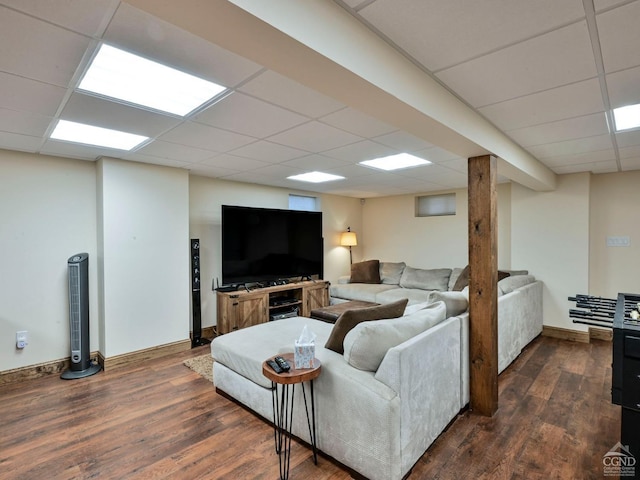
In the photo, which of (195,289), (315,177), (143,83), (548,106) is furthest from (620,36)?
Answer: (195,289)

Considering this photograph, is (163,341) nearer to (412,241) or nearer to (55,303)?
(55,303)

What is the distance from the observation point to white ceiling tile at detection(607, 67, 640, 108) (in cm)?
175

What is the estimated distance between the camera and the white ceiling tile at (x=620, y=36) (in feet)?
4.17

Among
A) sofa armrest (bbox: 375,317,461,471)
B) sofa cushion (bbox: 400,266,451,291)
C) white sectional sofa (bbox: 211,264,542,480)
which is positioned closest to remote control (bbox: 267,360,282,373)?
white sectional sofa (bbox: 211,264,542,480)

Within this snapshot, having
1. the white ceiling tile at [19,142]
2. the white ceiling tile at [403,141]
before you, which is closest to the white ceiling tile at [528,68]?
the white ceiling tile at [403,141]

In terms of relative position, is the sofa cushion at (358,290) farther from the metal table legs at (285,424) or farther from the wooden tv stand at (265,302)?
the metal table legs at (285,424)

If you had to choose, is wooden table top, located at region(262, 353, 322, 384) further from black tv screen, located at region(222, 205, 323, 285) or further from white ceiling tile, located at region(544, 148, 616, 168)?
white ceiling tile, located at region(544, 148, 616, 168)

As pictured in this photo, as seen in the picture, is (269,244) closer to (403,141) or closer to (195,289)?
(195,289)

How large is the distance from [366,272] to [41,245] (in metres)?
4.93

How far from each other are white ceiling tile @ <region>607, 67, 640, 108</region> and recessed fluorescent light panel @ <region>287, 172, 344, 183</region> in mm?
3027

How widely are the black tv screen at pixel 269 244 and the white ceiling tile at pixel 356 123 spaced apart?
8.08ft

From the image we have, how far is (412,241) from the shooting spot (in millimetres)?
6547

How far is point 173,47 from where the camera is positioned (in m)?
1.50

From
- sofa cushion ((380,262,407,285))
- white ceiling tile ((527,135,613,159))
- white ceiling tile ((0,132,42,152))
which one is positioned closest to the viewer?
white ceiling tile ((0,132,42,152))
